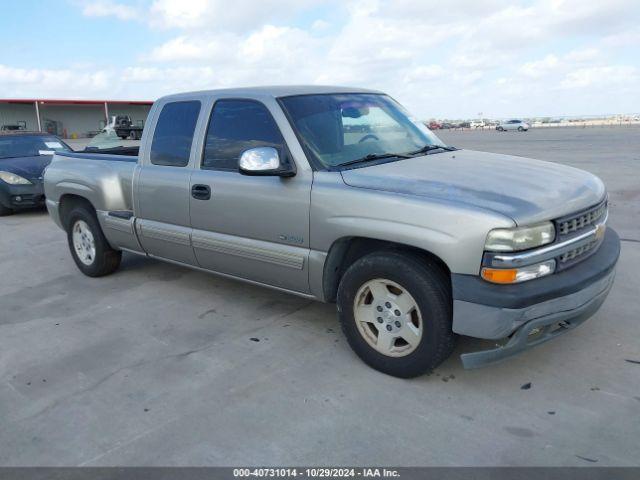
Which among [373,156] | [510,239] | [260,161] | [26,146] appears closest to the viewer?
[510,239]

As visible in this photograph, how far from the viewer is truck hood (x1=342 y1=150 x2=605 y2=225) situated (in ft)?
9.77

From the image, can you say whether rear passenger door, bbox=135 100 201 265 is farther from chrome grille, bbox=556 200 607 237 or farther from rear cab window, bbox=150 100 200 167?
chrome grille, bbox=556 200 607 237

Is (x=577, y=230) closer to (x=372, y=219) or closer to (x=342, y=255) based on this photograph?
(x=372, y=219)

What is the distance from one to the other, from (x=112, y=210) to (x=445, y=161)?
127 inches

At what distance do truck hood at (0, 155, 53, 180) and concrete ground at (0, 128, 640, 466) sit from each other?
5688 mm

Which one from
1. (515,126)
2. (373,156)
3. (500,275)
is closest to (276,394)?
(500,275)

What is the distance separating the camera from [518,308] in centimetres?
284

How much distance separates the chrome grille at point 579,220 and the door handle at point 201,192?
2.55m

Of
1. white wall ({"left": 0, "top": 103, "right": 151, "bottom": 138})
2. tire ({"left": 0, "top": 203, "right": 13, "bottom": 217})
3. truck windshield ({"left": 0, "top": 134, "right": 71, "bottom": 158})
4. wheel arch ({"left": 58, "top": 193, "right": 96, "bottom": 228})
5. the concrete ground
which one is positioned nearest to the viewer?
the concrete ground

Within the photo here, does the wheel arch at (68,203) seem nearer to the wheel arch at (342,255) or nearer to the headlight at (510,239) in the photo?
the wheel arch at (342,255)

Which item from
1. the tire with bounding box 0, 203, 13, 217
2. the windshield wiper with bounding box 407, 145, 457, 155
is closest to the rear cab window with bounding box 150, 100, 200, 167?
the windshield wiper with bounding box 407, 145, 457, 155

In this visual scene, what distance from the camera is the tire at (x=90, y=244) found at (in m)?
5.56

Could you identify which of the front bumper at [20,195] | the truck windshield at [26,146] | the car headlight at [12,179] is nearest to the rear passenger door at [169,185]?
the front bumper at [20,195]

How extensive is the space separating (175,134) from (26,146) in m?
7.75
